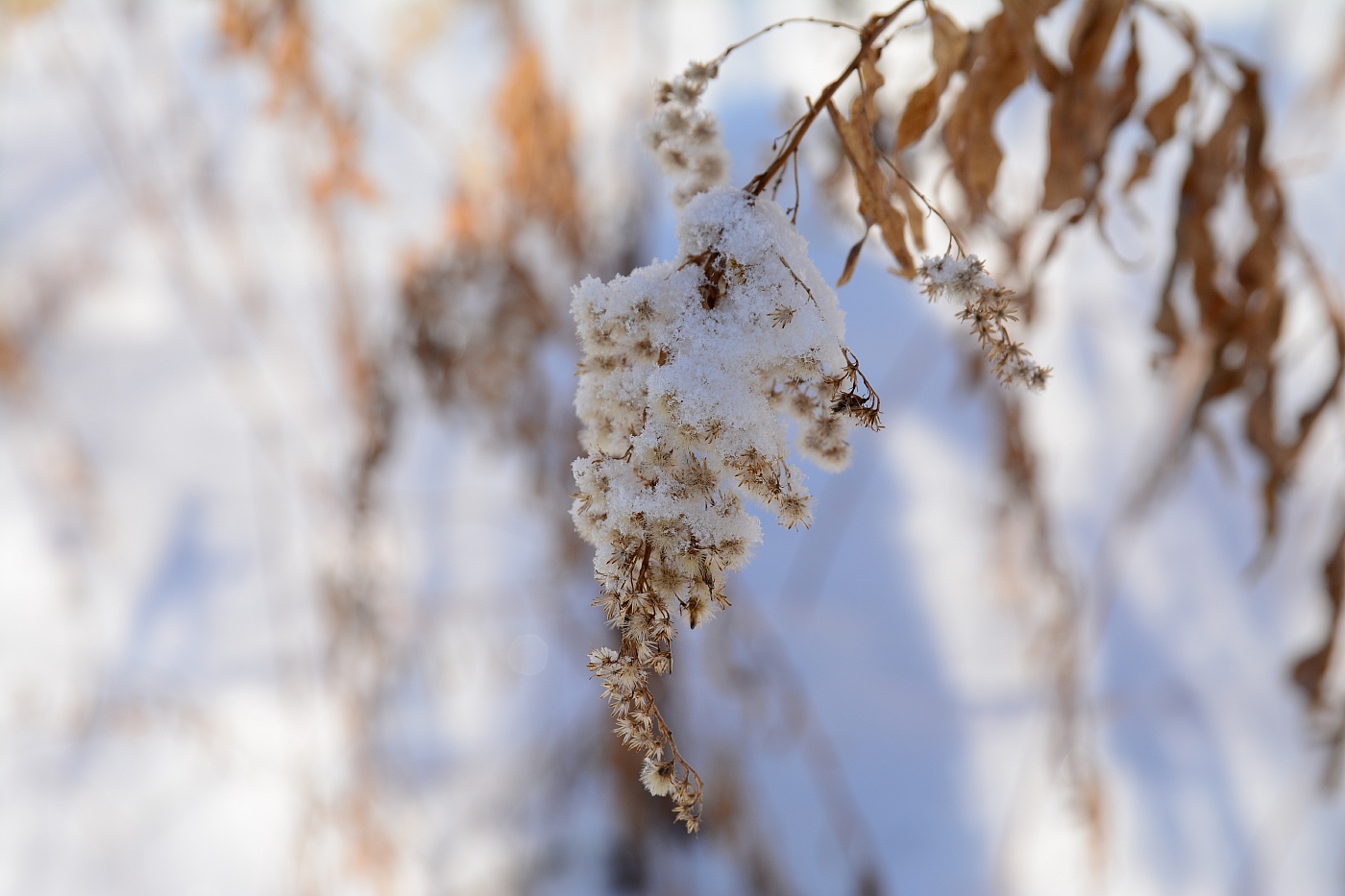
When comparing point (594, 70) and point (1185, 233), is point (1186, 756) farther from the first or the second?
point (594, 70)

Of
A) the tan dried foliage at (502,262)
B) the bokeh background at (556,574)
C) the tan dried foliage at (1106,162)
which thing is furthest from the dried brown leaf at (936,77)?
the tan dried foliage at (502,262)

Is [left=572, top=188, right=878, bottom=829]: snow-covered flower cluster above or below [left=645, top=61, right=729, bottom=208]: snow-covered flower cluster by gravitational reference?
below

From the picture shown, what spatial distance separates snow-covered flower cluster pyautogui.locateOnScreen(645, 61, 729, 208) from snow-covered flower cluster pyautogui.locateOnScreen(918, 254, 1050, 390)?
0.40 feet

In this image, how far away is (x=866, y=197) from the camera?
1.35 feet

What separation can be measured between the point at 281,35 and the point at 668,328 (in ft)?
3.84

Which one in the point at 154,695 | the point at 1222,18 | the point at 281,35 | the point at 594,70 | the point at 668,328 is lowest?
the point at 668,328

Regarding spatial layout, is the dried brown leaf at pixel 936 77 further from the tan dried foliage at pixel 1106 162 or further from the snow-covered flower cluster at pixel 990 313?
the snow-covered flower cluster at pixel 990 313

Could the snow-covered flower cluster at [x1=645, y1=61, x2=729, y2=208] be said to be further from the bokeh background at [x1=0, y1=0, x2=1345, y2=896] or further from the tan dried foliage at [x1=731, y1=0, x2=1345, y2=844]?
the bokeh background at [x1=0, y1=0, x2=1345, y2=896]

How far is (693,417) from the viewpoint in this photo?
34 centimetres

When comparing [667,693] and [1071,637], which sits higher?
[667,693]

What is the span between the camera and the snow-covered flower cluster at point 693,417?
13.4 inches

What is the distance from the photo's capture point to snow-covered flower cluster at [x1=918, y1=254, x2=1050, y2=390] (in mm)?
348

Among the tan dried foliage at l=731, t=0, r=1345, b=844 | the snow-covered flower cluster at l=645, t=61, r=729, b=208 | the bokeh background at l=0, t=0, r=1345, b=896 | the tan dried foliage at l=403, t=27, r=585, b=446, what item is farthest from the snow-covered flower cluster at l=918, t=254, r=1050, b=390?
the tan dried foliage at l=403, t=27, r=585, b=446

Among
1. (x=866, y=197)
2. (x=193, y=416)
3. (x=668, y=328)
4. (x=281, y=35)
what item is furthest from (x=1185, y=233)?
(x=193, y=416)
